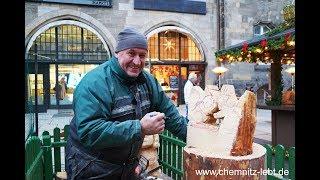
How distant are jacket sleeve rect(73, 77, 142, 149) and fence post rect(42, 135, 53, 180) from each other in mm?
2528

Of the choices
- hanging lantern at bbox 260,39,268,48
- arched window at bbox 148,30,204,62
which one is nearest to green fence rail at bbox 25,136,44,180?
hanging lantern at bbox 260,39,268,48

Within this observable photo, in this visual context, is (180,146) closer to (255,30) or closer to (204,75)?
(204,75)

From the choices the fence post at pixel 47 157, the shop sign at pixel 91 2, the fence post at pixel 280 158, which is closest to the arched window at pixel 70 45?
the shop sign at pixel 91 2

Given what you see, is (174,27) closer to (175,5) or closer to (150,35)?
(175,5)

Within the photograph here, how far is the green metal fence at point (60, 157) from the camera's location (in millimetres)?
3460

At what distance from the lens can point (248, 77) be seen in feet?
63.7

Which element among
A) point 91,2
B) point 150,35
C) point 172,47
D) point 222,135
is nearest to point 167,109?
point 222,135

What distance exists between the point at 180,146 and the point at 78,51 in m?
12.4

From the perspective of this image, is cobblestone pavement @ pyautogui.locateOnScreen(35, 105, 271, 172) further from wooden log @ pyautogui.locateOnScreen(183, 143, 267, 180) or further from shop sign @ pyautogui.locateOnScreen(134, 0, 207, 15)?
wooden log @ pyautogui.locateOnScreen(183, 143, 267, 180)

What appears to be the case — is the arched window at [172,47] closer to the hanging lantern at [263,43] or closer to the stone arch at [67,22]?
the stone arch at [67,22]

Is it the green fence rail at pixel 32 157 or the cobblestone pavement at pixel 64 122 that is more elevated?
the green fence rail at pixel 32 157

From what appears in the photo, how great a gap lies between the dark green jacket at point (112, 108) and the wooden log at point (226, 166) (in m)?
0.37

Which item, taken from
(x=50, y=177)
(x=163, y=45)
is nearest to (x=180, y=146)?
(x=50, y=177)

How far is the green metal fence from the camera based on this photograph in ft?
11.4
